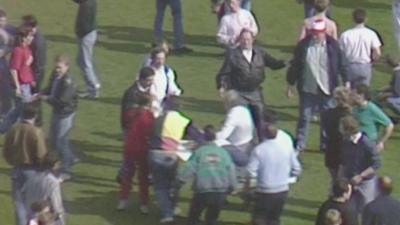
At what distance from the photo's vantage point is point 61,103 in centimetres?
1769

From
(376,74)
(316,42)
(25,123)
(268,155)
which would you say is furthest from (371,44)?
(25,123)

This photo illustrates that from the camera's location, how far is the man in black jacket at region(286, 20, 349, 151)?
18531mm

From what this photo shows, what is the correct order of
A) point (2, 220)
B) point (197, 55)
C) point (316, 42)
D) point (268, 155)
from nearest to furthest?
point (268, 155) → point (2, 220) → point (316, 42) → point (197, 55)

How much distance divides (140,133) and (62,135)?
145 centimetres

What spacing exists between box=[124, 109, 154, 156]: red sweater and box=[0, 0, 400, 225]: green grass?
0.92m

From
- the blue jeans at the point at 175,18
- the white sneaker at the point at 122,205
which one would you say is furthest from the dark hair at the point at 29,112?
the blue jeans at the point at 175,18

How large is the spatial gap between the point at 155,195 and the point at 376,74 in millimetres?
6117

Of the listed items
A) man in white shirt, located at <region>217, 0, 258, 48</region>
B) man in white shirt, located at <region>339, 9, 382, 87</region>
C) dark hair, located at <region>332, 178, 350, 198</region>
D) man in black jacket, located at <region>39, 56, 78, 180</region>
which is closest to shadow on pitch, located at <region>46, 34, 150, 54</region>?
man in white shirt, located at <region>217, 0, 258, 48</region>

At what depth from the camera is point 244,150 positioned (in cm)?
1688

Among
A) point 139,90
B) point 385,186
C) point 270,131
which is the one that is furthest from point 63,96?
point 385,186

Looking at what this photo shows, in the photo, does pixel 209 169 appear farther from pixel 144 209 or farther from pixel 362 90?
pixel 362 90

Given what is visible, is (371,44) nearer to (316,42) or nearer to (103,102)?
(316,42)

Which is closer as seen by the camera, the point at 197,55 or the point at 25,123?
the point at 25,123

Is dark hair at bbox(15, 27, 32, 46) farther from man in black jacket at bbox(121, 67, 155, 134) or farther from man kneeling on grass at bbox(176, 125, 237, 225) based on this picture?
man kneeling on grass at bbox(176, 125, 237, 225)
